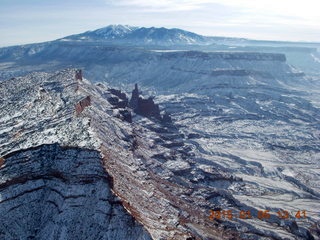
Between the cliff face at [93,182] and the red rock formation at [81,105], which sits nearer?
the cliff face at [93,182]

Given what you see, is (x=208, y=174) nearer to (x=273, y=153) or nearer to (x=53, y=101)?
(x=53, y=101)

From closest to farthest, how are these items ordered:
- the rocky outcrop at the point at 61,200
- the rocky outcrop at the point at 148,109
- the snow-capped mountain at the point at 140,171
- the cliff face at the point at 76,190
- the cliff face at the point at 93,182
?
1. the rocky outcrop at the point at 61,200
2. the cliff face at the point at 76,190
3. the cliff face at the point at 93,182
4. the snow-capped mountain at the point at 140,171
5. the rocky outcrop at the point at 148,109

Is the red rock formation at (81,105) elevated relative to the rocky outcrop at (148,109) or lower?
elevated

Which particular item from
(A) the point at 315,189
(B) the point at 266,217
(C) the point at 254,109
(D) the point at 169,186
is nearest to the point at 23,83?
(D) the point at 169,186

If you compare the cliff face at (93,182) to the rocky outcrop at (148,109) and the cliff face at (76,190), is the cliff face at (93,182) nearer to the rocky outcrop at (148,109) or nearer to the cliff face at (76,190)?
the cliff face at (76,190)

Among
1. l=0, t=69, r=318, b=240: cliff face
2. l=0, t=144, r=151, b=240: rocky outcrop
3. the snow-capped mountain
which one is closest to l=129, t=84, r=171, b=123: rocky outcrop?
the snow-capped mountain

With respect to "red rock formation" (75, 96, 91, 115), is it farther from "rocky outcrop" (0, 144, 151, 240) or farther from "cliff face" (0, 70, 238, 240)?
"rocky outcrop" (0, 144, 151, 240)

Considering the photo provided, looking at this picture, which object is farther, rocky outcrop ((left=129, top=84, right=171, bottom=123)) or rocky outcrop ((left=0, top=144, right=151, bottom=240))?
rocky outcrop ((left=129, top=84, right=171, bottom=123))

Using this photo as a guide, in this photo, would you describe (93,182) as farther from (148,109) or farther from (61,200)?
(148,109)

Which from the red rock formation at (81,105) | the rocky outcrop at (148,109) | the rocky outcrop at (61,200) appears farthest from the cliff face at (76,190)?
the rocky outcrop at (148,109)

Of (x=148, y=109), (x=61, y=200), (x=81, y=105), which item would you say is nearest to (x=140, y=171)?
(x=81, y=105)

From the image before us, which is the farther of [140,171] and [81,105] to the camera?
[81,105]
